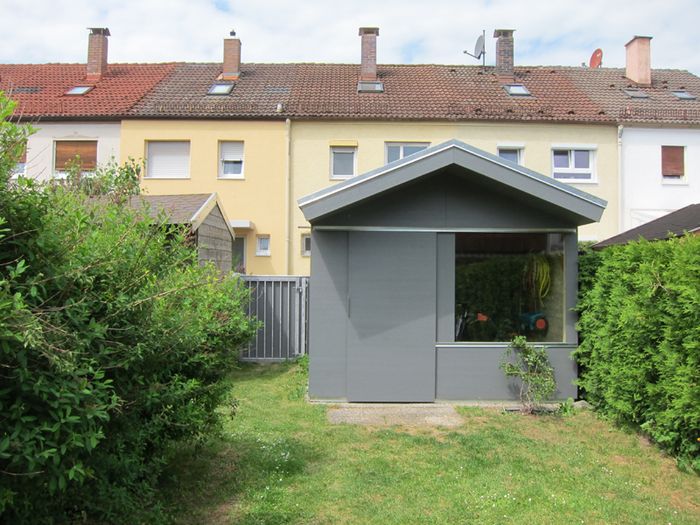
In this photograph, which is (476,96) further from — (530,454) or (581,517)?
(581,517)

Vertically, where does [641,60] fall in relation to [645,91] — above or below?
above

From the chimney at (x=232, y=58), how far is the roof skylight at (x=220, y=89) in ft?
3.27

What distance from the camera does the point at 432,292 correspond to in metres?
8.41

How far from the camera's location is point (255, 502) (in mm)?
4746

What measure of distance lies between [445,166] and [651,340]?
11.7ft

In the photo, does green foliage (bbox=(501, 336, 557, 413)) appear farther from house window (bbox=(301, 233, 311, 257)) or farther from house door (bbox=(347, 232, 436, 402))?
house window (bbox=(301, 233, 311, 257))

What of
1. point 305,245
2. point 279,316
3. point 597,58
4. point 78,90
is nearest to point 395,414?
point 279,316

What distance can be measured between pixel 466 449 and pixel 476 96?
16.4 metres

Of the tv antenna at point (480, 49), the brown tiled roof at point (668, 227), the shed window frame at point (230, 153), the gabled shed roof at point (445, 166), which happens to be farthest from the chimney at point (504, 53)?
the gabled shed roof at point (445, 166)

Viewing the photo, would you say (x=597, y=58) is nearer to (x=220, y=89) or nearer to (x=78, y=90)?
(x=220, y=89)

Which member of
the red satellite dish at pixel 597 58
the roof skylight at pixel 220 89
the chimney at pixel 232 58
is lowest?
the roof skylight at pixel 220 89

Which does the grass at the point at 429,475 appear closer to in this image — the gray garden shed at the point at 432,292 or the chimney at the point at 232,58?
the gray garden shed at the point at 432,292

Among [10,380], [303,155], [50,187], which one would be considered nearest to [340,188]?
[50,187]

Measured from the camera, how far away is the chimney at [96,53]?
21.8 metres
